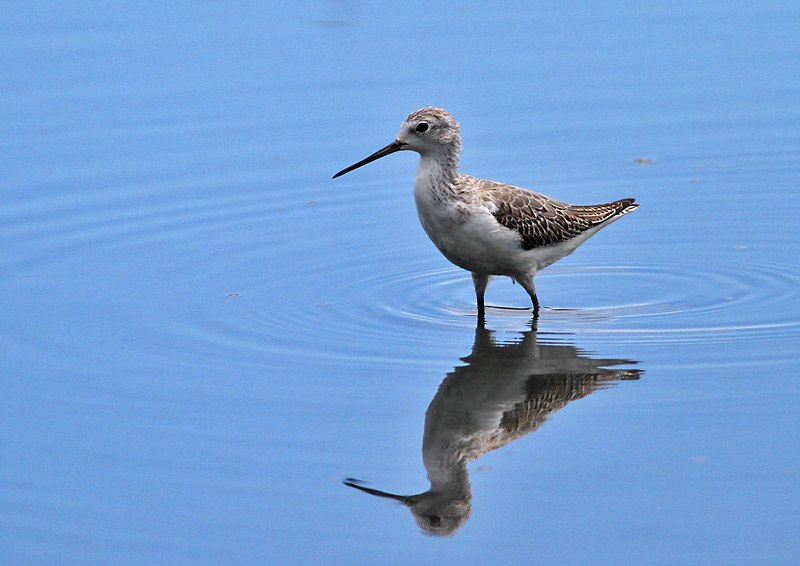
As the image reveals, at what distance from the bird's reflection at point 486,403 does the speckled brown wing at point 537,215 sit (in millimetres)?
1011

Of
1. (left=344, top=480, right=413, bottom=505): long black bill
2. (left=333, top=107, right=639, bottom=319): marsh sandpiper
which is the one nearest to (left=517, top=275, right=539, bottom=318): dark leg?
(left=333, top=107, right=639, bottom=319): marsh sandpiper

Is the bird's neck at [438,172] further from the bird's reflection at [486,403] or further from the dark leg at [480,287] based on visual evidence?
the bird's reflection at [486,403]

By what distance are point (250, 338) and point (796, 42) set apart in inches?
414

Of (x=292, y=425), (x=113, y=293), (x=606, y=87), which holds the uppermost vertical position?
(x=606, y=87)

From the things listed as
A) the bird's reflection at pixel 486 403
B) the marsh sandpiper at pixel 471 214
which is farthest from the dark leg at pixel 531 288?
the bird's reflection at pixel 486 403

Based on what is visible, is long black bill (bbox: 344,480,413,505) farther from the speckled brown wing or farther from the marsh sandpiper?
the speckled brown wing

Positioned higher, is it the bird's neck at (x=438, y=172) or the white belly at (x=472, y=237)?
the bird's neck at (x=438, y=172)

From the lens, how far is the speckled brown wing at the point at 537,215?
34.3 ft

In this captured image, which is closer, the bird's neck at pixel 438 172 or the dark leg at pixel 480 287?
the bird's neck at pixel 438 172

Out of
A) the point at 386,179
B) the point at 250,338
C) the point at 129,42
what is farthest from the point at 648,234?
the point at 129,42

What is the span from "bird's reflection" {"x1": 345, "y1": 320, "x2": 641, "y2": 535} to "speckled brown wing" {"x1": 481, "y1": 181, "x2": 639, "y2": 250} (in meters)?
1.01

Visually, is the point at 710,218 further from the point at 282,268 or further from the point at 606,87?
the point at 282,268

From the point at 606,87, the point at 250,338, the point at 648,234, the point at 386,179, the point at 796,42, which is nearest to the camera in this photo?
the point at 250,338

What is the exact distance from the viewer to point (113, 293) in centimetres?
1085
